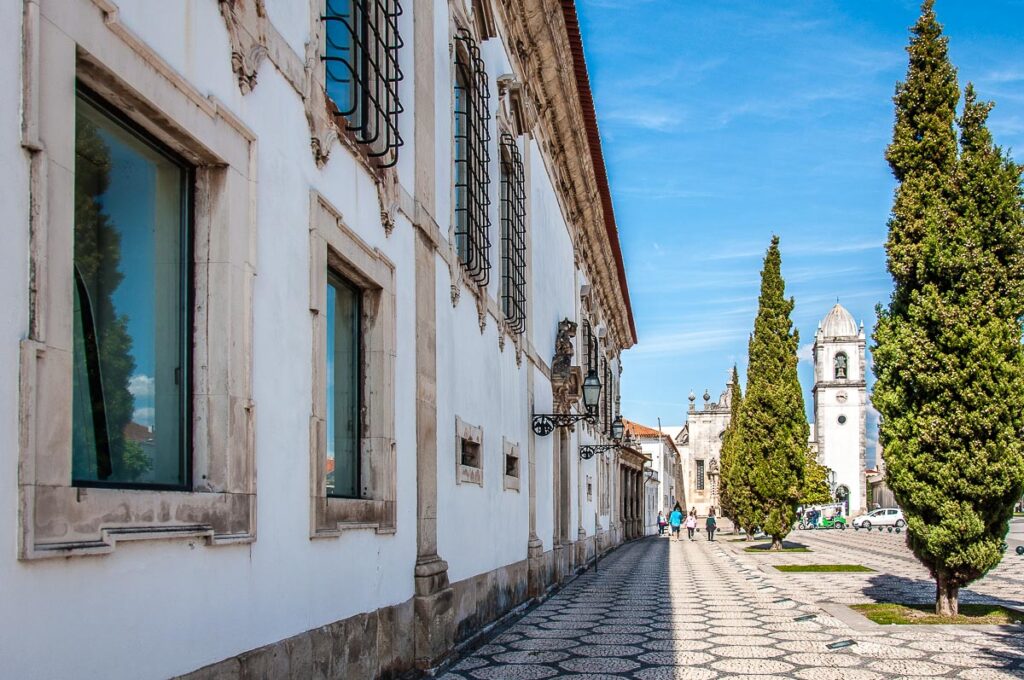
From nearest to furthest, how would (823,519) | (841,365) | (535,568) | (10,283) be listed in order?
(10,283) < (535,568) < (823,519) < (841,365)

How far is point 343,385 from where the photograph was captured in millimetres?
5961

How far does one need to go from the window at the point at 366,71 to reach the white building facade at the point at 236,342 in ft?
0.09

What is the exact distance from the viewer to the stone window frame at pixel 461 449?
8344 mm

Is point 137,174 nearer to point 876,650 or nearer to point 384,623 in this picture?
point 384,623

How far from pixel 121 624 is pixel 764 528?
81.8 ft

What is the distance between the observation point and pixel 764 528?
26547 millimetres

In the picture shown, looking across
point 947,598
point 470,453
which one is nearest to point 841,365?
point 947,598

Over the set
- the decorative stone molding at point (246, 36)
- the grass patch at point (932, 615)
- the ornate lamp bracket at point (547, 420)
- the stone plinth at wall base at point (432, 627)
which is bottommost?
the grass patch at point (932, 615)

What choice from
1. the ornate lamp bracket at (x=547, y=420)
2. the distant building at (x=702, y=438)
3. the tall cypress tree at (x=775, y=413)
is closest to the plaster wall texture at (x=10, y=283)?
the ornate lamp bracket at (x=547, y=420)

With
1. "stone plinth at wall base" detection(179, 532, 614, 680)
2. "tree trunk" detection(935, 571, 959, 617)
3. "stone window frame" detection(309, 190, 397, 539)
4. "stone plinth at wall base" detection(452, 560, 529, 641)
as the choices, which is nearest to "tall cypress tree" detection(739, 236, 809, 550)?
"stone plinth at wall base" detection(452, 560, 529, 641)

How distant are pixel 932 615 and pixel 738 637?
2134 mm

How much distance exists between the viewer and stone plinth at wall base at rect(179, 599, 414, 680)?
3982 mm

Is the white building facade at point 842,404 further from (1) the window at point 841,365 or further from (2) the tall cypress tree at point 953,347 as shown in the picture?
(2) the tall cypress tree at point 953,347

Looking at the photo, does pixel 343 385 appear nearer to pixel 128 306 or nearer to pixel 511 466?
pixel 128 306
